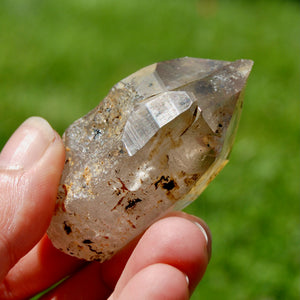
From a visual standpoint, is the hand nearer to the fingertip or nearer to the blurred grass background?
the fingertip

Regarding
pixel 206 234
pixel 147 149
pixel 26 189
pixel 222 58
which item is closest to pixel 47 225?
pixel 26 189

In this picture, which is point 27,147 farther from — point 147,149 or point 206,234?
point 206,234

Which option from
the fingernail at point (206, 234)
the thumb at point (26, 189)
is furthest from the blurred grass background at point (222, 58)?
the thumb at point (26, 189)

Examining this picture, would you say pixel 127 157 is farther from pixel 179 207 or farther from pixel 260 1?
pixel 260 1

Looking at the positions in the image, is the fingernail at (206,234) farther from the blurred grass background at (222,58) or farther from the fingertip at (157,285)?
the blurred grass background at (222,58)

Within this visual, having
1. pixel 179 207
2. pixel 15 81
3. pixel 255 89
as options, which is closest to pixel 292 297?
pixel 179 207
